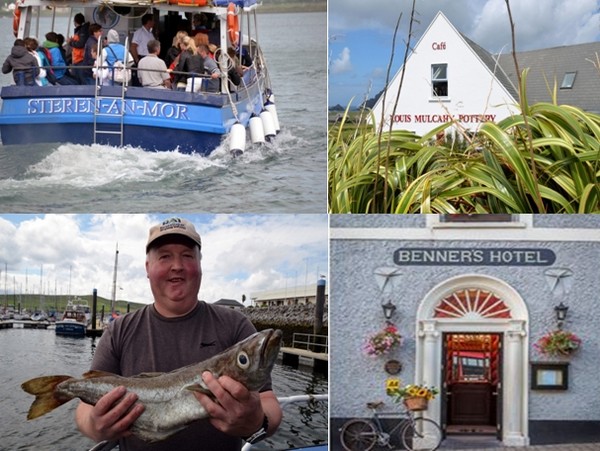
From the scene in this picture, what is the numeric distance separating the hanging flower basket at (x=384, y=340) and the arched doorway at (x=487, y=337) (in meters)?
0.10

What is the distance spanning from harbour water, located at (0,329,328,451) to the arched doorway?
48 centimetres

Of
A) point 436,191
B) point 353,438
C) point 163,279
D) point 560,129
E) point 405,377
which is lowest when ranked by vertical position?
Answer: point 353,438

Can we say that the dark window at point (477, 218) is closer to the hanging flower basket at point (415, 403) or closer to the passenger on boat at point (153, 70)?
the hanging flower basket at point (415, 403)

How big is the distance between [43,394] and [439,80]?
86.3 inches

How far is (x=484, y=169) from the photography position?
14.0ft

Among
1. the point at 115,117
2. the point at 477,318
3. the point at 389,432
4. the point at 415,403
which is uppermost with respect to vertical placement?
the point at 115,117

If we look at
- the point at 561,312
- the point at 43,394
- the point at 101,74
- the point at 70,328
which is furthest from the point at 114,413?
the point at 561,312

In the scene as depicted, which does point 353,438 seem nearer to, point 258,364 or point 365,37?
point 258,364

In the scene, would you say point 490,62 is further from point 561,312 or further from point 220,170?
point 220,170

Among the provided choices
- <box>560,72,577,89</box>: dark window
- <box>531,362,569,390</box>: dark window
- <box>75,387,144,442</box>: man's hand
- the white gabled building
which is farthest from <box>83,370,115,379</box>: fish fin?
<box>560,72,577,89</box>: dark window

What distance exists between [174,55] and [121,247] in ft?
2.95

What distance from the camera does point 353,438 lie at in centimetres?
431

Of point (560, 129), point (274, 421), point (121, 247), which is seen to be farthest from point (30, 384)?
point (560, 129)

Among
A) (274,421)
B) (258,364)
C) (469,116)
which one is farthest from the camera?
(469,116)
